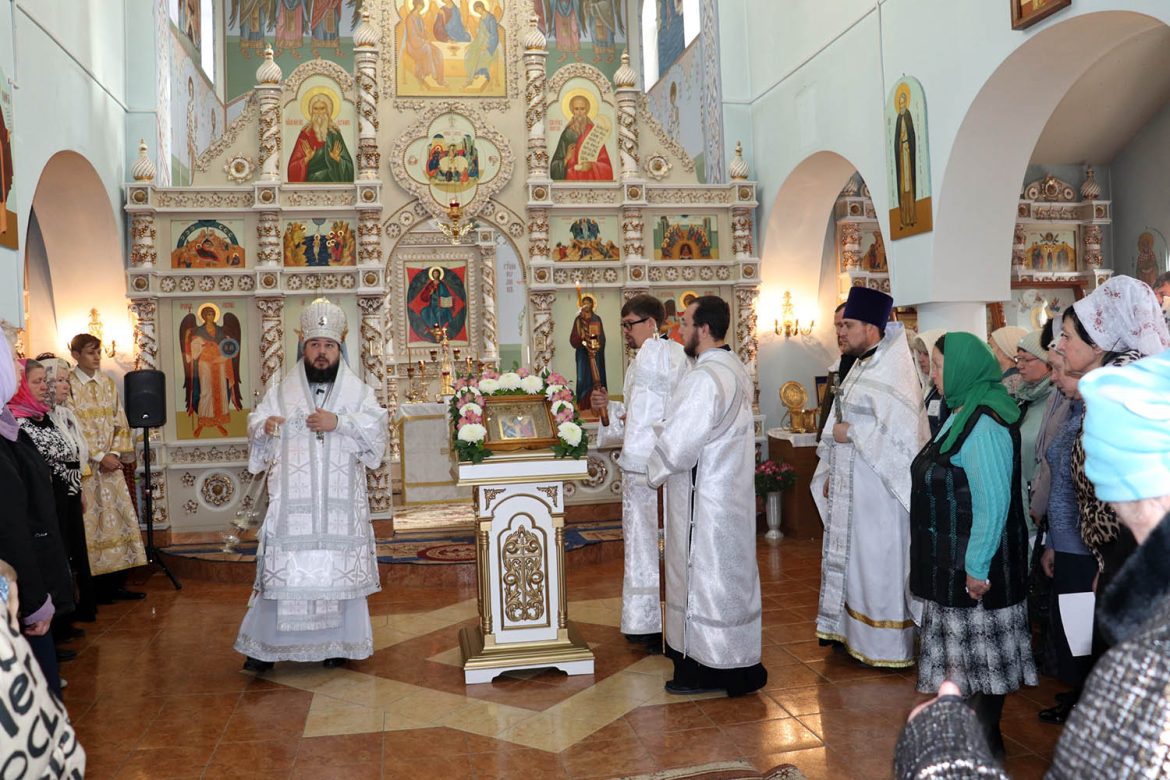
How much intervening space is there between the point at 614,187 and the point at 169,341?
489 cm

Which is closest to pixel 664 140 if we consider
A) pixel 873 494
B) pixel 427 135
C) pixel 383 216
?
pixel 427 135

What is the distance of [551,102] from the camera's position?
419 inches

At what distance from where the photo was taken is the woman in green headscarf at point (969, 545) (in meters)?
3.63

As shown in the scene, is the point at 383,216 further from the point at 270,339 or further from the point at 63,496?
the point at 63,496

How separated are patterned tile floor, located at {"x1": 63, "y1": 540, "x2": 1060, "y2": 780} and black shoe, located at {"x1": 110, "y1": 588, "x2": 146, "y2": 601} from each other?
1123 millimetres

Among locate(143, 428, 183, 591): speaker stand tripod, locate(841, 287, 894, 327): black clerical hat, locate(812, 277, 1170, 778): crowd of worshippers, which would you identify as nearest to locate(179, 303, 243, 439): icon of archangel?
locate(143, 428, 183, 591): speaker stand tripod

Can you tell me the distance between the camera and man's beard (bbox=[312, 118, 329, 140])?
404 inches

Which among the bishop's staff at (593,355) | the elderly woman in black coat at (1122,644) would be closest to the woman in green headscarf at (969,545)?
the elderly woman in black coat at (1122,644)

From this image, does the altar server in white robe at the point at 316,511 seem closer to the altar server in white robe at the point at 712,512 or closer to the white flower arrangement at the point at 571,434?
the white flower arrangement at the point at 571,434

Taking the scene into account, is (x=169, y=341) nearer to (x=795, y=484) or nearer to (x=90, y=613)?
(x=90, y=613)

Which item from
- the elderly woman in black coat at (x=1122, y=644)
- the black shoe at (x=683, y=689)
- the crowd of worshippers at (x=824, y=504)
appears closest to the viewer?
the elderly woman in black coat at (x=1122, y=644)

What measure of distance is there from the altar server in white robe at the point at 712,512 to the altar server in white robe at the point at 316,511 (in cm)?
175

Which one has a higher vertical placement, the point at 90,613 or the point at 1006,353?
the point at 1006,353

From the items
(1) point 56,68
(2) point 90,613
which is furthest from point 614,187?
(2) point 90,613
